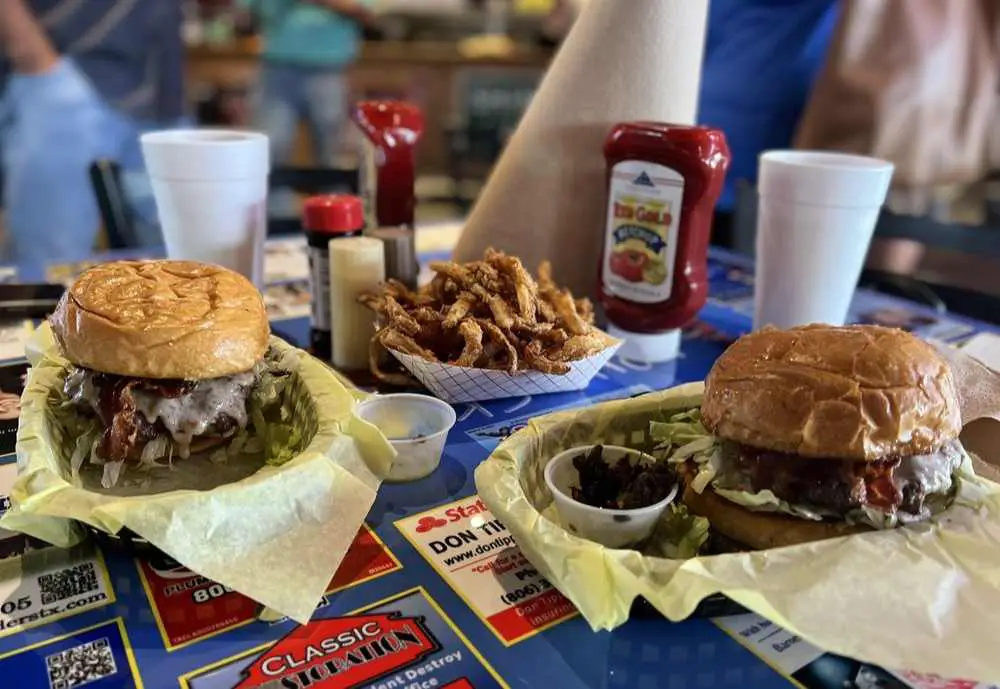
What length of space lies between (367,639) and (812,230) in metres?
1.03

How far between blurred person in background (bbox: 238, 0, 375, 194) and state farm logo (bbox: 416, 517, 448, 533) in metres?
3.32

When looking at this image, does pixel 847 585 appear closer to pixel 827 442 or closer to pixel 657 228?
pixel 827 442

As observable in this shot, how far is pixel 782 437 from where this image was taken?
2.74ft

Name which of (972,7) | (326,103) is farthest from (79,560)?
(326,103)

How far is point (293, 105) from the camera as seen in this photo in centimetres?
422

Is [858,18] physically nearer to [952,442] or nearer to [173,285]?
[952,442]

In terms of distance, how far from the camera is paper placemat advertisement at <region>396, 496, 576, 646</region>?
763mm

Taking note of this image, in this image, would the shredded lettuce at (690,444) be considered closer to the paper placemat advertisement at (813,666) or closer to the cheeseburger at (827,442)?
the cheeseburger at (827,442)

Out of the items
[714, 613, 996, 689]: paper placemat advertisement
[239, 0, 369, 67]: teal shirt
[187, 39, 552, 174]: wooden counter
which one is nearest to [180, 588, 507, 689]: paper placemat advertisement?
[714, 613, 996, 689]: paper placemat advertisement

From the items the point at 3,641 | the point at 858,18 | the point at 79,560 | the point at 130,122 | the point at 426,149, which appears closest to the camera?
the point at 3,641

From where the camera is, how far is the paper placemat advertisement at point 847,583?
2.19ft

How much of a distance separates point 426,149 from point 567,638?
6802 millimetres

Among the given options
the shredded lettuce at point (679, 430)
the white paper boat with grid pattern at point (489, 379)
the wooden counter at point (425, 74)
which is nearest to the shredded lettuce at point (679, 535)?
the shredded lettuce at point (679, 430)

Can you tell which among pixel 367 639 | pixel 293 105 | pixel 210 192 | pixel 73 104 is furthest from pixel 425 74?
pixel 367 639
